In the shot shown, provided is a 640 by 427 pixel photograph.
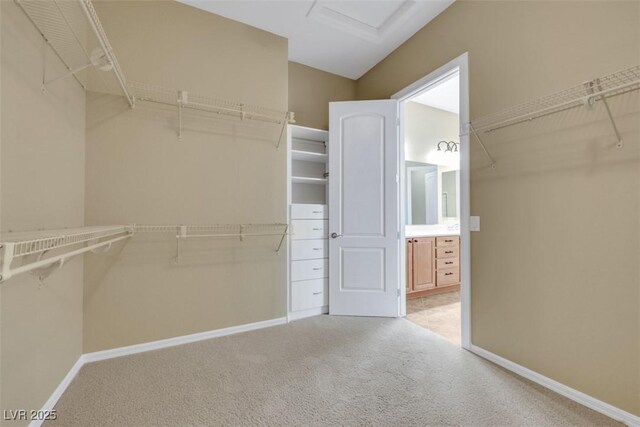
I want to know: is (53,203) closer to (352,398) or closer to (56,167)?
(56,167)

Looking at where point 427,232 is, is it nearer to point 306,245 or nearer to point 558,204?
point 306,245

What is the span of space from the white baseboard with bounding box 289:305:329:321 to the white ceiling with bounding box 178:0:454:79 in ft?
9.33

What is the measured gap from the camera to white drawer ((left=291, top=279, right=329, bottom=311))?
9.48 ft

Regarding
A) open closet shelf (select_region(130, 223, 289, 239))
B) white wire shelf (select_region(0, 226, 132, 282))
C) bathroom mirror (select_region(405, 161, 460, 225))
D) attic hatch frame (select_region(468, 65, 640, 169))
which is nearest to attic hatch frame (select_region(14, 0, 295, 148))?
open closet shelf (select_region(130, 223, 289, 239))

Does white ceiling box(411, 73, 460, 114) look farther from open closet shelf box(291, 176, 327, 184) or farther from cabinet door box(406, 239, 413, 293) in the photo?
cabinet door box(406, 239, 413, 293)

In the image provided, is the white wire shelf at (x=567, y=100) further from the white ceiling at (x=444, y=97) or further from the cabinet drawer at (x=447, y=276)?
the cabinet drawer at (x=447, y=276)

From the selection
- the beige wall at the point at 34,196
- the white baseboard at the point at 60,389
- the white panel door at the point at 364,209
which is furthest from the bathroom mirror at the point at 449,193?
the white baseboard at the point at 60,389

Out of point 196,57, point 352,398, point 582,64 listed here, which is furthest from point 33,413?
point 582,64

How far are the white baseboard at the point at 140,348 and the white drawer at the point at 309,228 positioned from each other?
2.82ft

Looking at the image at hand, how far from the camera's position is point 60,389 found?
1646 millimetres

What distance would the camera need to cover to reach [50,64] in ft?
5.04

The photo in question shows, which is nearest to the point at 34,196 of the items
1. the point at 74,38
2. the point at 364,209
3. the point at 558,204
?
the point at 74,38

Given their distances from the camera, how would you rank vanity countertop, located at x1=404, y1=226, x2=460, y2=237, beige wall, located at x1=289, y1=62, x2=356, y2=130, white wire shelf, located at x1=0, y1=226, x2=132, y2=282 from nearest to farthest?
white wire shelf, located at x1=0, y1=226, x2=132, y2=282 → beige wall, located at x1=289, y1=62, x2=356, y2=130 → vanity countertop, located at x1=404, y1=226, x2=460, y2=237

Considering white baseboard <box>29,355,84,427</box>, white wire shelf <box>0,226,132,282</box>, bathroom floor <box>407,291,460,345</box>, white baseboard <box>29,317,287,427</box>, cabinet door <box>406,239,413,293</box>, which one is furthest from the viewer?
cabinet door <box>406,239,413,293</box>
